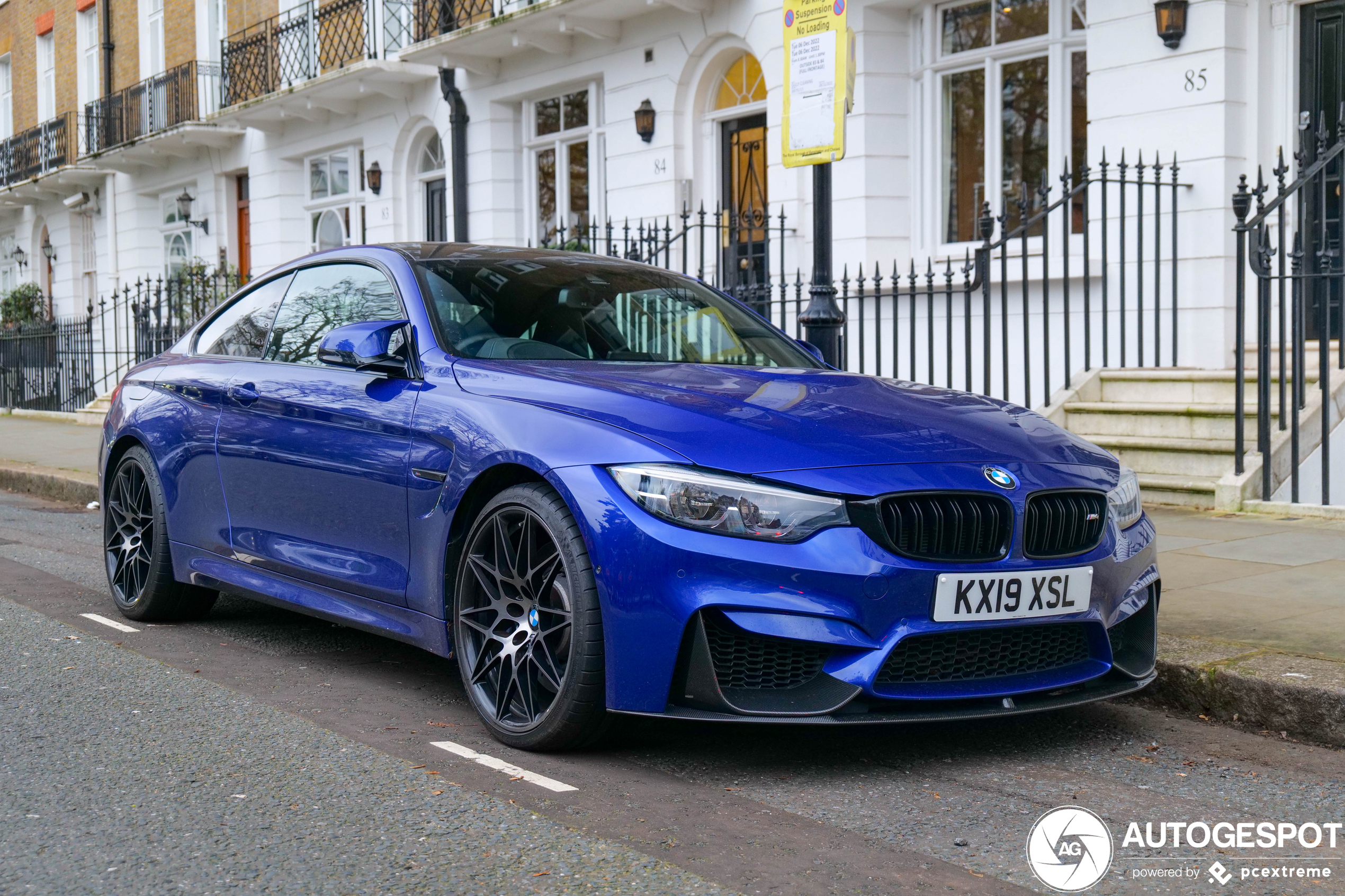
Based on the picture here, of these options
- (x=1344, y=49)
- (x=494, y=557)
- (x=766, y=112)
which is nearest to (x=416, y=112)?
(x=766, y=112)

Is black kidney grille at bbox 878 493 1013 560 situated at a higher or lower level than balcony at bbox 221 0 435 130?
lower

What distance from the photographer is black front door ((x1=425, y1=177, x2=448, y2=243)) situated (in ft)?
61.4

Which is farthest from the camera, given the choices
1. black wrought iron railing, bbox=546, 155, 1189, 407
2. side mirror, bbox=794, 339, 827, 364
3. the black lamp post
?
the black lamp post

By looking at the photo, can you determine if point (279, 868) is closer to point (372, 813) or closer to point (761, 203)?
point (372, 813)

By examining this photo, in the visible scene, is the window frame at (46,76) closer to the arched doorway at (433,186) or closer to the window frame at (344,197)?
the window frame at (344,197)

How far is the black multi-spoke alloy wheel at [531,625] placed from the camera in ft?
12.2

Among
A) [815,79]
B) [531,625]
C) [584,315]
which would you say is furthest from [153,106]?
[531,625]

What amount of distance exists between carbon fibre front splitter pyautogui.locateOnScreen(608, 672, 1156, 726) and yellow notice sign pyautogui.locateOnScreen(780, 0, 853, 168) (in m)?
3.16

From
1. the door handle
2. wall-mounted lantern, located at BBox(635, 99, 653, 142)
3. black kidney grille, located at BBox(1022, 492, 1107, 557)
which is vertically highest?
wall-mounted lantern, located at BBox(635, 99, 653, 142)

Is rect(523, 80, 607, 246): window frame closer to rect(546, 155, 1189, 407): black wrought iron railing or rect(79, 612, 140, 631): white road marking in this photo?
rect(546, 155, 1189, 407): black wrought iron railing

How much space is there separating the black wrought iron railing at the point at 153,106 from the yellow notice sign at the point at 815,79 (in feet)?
60.1

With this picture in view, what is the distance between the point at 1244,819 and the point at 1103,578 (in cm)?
75

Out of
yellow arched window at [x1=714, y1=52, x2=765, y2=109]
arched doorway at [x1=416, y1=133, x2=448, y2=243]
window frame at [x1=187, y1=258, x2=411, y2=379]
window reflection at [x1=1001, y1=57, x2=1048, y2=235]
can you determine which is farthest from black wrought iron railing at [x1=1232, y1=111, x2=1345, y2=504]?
arched doorway at [x1=416, y1=133, x2=448, y2=243]

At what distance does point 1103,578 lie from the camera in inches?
155
